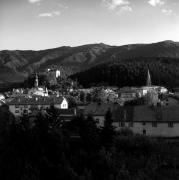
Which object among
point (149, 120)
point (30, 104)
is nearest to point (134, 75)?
point (30, 104)

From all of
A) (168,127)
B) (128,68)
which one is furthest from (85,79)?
(168,127)

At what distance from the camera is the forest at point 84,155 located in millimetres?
24781

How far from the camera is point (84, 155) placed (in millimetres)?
26672

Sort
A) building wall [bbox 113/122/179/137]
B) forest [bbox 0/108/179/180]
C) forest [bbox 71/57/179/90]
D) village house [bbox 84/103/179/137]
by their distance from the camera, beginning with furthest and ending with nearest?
forest [bbox 71/57/179/90], village house [bbox 84/103/179/137], building wall [bbox 113/122/179/137], forest [bbox 0/108/179/180]

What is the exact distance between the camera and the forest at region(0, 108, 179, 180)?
81.3 feet

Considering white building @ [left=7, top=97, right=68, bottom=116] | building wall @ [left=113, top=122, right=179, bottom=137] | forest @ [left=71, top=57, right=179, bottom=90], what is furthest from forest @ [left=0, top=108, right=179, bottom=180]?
forest @ [left=71, top=57, right=179, bottom=90]

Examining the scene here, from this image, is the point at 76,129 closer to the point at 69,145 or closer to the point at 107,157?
the point at 69,145

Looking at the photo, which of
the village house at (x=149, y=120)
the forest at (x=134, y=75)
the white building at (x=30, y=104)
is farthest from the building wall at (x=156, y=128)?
the forest at (x=134, y=75)

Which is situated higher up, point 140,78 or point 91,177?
point 140,78

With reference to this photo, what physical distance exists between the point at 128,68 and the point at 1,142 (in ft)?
318

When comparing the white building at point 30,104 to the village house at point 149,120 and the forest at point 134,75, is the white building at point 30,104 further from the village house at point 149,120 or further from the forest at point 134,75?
the forest at point 134,75

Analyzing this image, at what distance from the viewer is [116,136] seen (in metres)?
30.6

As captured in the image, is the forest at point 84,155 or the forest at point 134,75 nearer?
the forest at point 84,155

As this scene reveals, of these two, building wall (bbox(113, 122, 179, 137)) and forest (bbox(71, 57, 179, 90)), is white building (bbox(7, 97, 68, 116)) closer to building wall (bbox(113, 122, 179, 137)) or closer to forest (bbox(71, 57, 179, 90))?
building wall (bbox(113, 122, 179, 137))
